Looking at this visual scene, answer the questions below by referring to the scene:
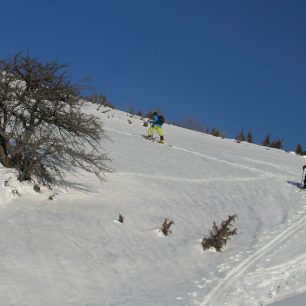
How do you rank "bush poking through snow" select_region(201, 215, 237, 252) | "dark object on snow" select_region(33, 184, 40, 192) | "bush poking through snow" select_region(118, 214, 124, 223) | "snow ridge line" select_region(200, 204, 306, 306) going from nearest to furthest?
"snow ridge line" select_region(200, 204, 306, 306) < "bush poking through snow" select_region(201, 215, 237, 252) < "bush poking through snow" select_region(118, 214, 124, 223) < "dark object on snow" select_region(33, 184, 40, 192)

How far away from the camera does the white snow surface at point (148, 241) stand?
29.1ft

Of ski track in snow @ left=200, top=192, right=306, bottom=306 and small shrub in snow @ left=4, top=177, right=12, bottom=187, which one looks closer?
ski track in snow @ left=200, top=192, right=306, bottom=306

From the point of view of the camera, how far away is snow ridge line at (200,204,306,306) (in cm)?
886

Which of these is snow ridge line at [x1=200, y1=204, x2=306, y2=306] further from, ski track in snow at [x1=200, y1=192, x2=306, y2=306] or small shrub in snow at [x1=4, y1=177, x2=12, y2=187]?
small shrub in snow at [x1=4, y1=177, x2=12, y2=187]

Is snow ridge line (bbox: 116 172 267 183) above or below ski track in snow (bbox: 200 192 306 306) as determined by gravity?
above

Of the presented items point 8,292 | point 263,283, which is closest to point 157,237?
point 263,283

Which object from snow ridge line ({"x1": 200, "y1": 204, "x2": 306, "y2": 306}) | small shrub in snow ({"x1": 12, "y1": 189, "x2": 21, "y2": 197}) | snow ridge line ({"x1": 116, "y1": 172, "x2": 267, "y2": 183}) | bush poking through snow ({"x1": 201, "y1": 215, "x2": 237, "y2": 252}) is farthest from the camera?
snow ridge line ({"x1": 116, "y1": 172, "x2": 267, "y2": 183})

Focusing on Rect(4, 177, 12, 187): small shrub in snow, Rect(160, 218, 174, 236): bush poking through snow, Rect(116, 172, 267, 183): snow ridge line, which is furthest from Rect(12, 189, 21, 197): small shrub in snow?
Rect(116, 172, 267, 183): snow ridge line

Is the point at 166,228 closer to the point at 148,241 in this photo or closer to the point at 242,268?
the point at 148,241

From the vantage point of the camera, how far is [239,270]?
33.2 feet

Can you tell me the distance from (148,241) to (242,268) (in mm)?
2182

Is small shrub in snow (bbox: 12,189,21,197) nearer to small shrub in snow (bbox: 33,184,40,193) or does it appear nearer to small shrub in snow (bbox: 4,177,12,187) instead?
small shrub in snow (bbox: 4,177,12,187)

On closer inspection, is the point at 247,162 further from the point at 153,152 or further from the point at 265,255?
the point at 265,255

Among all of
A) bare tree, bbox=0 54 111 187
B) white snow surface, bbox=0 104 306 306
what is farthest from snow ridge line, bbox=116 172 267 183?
bare tree, bbox=0 54 111 187
